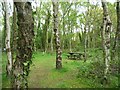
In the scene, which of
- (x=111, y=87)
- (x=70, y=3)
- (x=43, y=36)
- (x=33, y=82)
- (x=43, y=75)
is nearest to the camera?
(x=111, y=87)

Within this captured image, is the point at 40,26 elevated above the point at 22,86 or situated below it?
above

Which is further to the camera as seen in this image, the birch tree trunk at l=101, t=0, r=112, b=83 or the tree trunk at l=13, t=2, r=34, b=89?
the birch tree trunk at l=101, t=0, r=112, b=83

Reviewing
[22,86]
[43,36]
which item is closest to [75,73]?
[22,86]

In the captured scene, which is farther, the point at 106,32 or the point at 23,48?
the point at 106,32

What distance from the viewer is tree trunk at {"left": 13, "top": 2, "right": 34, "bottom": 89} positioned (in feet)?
25.1

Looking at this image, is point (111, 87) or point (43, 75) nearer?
point (111, 87)

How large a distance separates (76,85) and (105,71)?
186 cm

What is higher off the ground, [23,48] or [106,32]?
[106,32]

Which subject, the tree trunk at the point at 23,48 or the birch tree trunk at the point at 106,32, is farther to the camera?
the birch tree trunk at the point at 106,32

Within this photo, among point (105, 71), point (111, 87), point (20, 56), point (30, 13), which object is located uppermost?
point (30, 13)

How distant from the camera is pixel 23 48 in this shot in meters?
7.68

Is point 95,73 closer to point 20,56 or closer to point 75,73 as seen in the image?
point 75,73

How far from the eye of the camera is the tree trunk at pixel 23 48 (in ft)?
25.1

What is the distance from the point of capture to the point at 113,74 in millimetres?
14695
